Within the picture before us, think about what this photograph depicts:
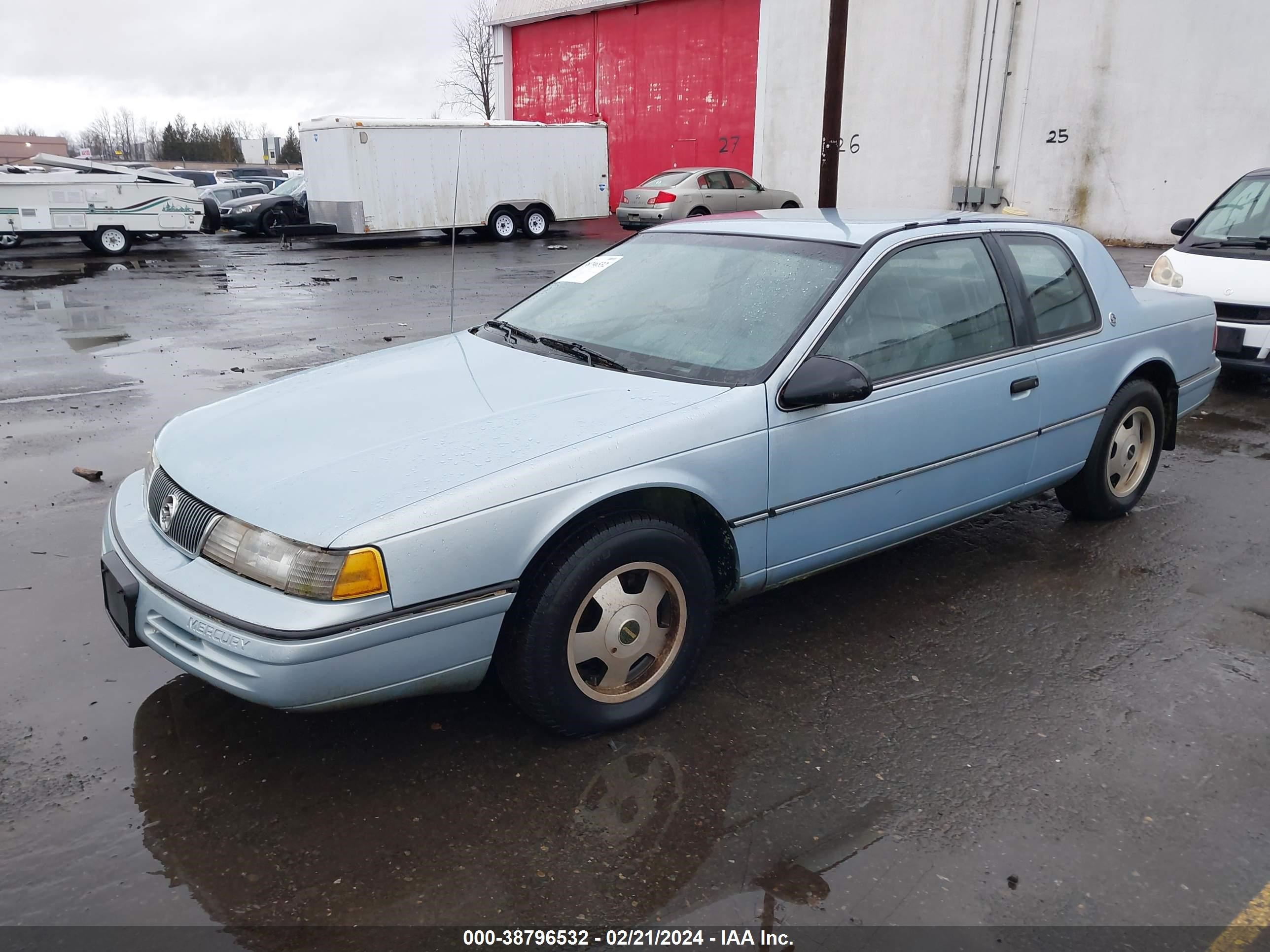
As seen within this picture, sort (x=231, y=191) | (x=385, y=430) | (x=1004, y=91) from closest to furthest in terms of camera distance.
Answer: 1. (x=385, y=430)
2. (x=1004, y=91)
3. (x=231, y=191)

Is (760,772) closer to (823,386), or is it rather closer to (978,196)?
(823,386)

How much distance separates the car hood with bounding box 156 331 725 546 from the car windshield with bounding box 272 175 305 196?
76.8 feet

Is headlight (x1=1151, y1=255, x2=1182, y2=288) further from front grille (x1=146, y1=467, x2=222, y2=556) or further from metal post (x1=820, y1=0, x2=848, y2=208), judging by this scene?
front grille (x1=146, y1=467, x2=222, y2=556)

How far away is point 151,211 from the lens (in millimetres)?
19125

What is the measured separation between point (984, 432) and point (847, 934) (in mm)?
2298

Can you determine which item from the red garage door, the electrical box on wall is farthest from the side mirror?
the red garage door

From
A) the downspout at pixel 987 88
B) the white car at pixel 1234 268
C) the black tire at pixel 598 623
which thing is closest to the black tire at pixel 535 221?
the downspout at pixel 987 88

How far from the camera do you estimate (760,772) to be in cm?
302

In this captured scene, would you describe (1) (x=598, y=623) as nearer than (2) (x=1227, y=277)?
Yes

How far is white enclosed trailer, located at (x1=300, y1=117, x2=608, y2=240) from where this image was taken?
69.8 feet

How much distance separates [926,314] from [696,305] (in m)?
0.93

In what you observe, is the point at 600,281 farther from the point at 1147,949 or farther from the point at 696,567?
the point at 1147,949

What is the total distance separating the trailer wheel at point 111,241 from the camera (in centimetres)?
1869

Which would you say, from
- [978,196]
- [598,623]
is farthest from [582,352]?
[978,196]
